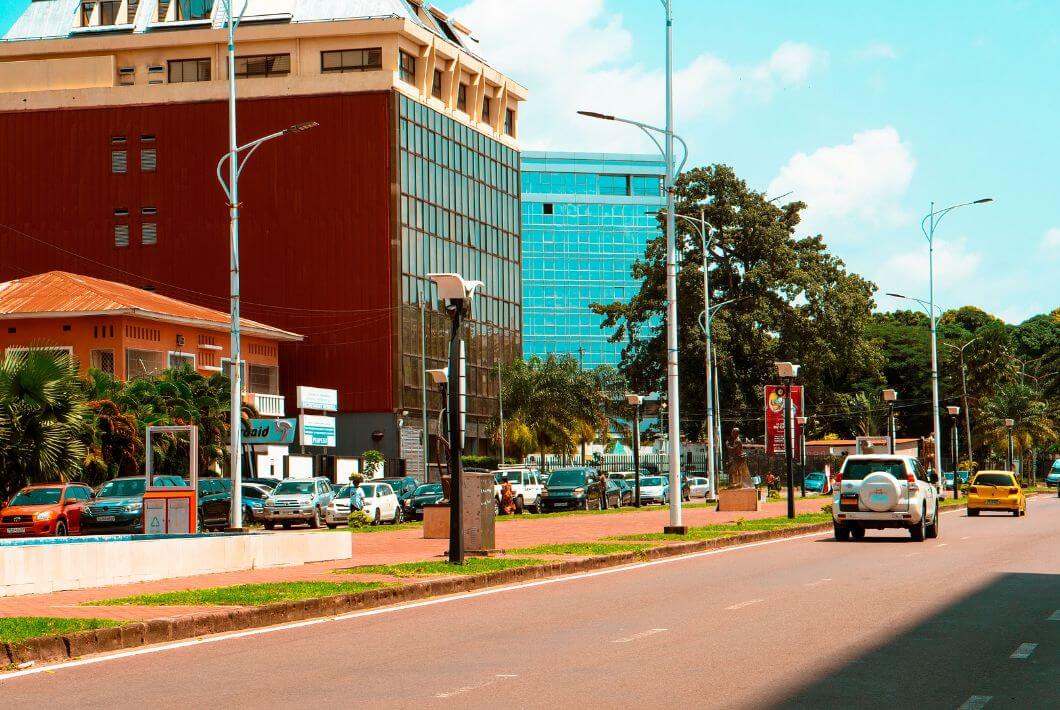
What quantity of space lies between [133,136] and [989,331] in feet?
208

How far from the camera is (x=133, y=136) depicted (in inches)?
3189

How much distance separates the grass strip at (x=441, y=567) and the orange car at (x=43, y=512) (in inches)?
580

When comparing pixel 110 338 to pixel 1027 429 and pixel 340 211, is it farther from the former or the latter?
pixel 1027 429

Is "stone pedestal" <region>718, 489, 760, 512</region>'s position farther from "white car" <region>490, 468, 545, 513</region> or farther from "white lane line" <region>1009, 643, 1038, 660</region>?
"white lane line" <region>1009, 643, 1038, 660</region>

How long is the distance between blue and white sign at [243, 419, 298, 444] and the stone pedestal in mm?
23562

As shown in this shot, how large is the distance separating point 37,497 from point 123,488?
3.87 m

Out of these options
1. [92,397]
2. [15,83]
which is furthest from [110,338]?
[15,83]

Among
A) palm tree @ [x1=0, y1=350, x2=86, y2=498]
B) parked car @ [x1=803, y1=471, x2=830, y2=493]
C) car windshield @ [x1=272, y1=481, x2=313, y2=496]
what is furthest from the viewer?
parked car @ [x1=803, y1=471, x2=830, y2=493]

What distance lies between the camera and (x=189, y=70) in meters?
81.9

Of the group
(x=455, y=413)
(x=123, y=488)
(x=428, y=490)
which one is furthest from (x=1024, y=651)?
(x=428, y=490)

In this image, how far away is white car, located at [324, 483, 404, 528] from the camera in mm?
43972

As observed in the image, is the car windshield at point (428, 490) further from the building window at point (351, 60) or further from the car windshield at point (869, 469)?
the building window at point (351, 60)

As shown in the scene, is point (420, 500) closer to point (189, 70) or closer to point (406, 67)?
point (406, 67)

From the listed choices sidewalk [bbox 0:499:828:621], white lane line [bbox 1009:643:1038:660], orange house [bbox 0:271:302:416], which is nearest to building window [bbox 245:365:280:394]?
orange house [bbox 0:271:302:416]
